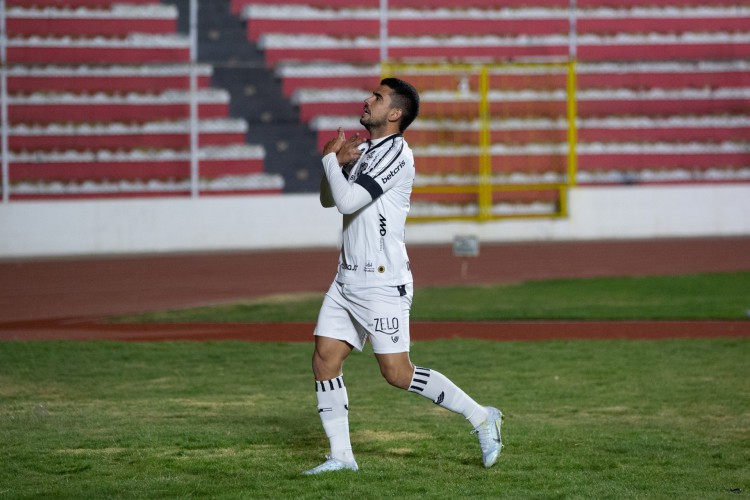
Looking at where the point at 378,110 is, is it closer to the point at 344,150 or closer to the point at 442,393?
the point at 344,150

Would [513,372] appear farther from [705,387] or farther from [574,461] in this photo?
[574,461]

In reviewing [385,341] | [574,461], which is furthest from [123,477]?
[574,461]

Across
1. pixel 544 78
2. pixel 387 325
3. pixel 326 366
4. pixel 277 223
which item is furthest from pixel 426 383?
pixel 544 78

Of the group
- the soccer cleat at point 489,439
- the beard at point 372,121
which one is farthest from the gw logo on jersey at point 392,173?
the soccer cleat at point 489,439

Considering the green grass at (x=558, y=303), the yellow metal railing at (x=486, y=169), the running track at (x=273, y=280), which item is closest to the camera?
the running track at (x=273, y=280)

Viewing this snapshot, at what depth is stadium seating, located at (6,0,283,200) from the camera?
21250mm

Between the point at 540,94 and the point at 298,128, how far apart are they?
4724 mm

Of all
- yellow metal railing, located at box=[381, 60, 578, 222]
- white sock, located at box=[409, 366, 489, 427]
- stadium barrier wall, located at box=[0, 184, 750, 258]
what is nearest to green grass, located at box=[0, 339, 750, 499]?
white sock, located at box=[409, 366, 489, 427]

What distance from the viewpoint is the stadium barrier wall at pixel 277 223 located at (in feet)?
65.0

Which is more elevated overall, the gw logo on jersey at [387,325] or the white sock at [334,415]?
the gw logo on jersey at [387,325]

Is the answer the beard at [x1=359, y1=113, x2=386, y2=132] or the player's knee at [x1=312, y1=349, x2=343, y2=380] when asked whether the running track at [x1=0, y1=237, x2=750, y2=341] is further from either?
the beard at [x1=359, y1=113, x2=386, y2=132]

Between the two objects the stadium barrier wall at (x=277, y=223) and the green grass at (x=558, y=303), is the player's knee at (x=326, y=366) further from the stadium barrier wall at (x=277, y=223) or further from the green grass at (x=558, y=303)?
the stadium barrier wall at (x=277, y=223)

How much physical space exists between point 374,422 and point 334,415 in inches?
57.5

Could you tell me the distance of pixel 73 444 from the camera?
684 cm
